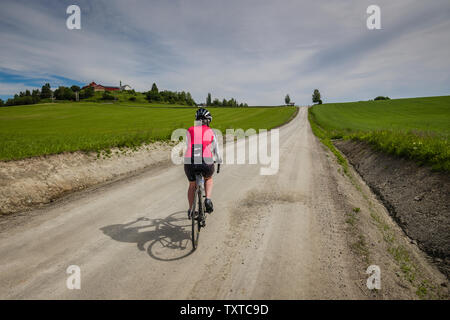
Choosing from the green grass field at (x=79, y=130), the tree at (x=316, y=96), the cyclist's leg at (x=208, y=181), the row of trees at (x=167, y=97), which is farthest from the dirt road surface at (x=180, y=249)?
the tree at (x=316, y=96)

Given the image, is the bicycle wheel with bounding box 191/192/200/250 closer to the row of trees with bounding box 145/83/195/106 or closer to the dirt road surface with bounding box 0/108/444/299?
the dirt road surface with bounding box 0/108/444/299

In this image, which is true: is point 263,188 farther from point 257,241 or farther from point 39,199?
point 39,199

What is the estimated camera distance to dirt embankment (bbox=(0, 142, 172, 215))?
583 centimetres

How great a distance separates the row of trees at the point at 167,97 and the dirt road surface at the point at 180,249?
113322mm

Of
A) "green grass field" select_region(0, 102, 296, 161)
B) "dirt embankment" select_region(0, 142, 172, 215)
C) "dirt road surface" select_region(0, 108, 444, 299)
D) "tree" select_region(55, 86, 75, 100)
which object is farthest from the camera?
"tree" select_region(55, 86, 75, 100)

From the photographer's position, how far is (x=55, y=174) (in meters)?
7.12

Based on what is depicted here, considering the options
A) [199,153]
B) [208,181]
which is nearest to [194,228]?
[208,181]

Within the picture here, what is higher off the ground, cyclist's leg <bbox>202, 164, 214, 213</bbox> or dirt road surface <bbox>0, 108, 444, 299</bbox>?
cyclist's leg <bbox>202, 164, 214, 213</bbox>

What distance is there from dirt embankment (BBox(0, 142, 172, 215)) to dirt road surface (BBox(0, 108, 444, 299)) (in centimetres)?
99

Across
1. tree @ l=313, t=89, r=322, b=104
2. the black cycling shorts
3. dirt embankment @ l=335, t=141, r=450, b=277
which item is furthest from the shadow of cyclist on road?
tree @ l=313, t=89, r=322, b=104

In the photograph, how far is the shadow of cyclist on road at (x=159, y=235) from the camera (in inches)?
153

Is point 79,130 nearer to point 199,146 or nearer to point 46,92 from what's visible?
point 199,146

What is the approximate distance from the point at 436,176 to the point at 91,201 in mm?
10485

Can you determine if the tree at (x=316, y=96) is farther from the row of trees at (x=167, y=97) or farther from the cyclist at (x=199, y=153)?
the cyclist at (x=199, y=153)
